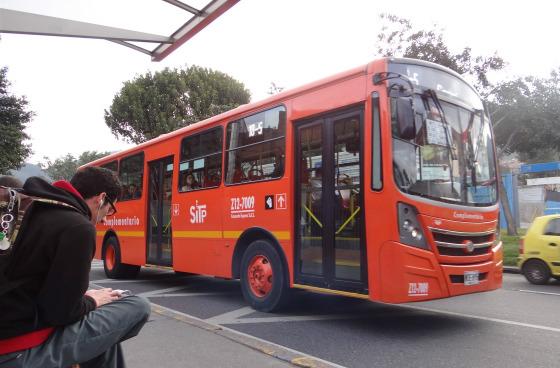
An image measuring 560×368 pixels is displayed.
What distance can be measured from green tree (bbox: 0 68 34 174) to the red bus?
1680 centimetres

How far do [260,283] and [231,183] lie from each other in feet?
5.47

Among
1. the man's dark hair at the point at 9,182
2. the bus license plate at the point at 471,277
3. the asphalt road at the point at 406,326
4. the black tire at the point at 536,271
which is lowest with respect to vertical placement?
the asphalt road at the point at 406,326

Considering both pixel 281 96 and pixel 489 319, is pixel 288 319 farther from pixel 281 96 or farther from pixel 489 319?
pixel 281 96

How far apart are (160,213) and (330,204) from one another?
4.85 m

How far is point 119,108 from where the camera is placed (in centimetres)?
2889

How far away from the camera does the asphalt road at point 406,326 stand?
15.0 ft

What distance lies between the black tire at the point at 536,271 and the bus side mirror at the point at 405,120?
5.88 metres

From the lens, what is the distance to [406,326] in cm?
582

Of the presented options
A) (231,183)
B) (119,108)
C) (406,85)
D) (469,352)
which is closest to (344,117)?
(406,85)

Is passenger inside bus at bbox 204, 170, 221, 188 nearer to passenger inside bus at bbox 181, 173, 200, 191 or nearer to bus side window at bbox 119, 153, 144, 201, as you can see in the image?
passenger inside bus at bbox 181, 173, 200, 191

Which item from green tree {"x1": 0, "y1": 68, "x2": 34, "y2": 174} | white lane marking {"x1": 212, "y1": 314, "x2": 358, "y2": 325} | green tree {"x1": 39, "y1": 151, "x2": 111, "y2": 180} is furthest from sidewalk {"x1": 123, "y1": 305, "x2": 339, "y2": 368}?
green tree {"x1": 39, "y1": 151, "x2": 111, "y2": 180}

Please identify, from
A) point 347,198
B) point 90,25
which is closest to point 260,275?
point 347,198

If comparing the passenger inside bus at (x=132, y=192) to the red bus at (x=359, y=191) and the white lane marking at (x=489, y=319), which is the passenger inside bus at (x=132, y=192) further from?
the white lane marking at (x=489, y=319)

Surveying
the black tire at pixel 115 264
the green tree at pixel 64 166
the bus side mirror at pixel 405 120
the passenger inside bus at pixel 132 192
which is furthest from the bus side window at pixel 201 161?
the green tree at pixel 64 166
